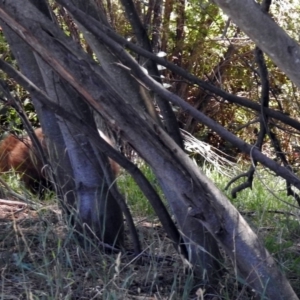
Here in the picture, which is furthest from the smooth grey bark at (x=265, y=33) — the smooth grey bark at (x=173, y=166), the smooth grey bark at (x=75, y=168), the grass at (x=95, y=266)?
the smooth grey bark at (x=75, y=168)

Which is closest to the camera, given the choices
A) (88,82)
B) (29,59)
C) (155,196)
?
(88,82)

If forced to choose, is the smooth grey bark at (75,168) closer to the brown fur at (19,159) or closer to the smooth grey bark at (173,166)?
the smooth grey bark at (173,166)

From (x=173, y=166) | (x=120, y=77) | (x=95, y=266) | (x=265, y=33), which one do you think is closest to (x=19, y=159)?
(x=95, y=266)

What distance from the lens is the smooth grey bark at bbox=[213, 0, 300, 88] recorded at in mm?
2652

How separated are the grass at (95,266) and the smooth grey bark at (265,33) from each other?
0.77m

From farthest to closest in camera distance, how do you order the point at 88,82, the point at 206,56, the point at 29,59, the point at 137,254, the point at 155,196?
the point at 206,56, the point at 29,59, the point at 137,254, the point at 155,196, the point at 88,82

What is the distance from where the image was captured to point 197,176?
310 centimetres

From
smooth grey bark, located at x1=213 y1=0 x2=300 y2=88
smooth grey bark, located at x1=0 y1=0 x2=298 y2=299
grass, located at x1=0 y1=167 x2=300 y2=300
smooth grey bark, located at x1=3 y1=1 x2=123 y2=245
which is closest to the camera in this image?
smooth grey bark, located at x1=213 y1=0 x2=300 y2=88

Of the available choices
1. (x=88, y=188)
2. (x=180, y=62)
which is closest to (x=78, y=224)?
(x=88, y=188)

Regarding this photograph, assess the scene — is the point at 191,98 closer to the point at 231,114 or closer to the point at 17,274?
the point at 231,114

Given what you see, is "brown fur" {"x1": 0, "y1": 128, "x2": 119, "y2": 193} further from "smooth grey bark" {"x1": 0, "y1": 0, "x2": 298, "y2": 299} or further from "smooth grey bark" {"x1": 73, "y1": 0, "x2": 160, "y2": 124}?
"smooth grey bark" {"x1": 0, "y1": 0, "x2": 298, "y2": 299}

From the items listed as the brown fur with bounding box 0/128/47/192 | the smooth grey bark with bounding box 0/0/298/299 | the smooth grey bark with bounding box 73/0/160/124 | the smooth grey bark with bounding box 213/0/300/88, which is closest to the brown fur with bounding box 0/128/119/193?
the brown fur with bounding box 0/128/47/192

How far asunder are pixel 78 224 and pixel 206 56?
580 cm

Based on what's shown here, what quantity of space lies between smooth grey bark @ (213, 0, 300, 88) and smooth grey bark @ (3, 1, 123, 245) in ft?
4.34
